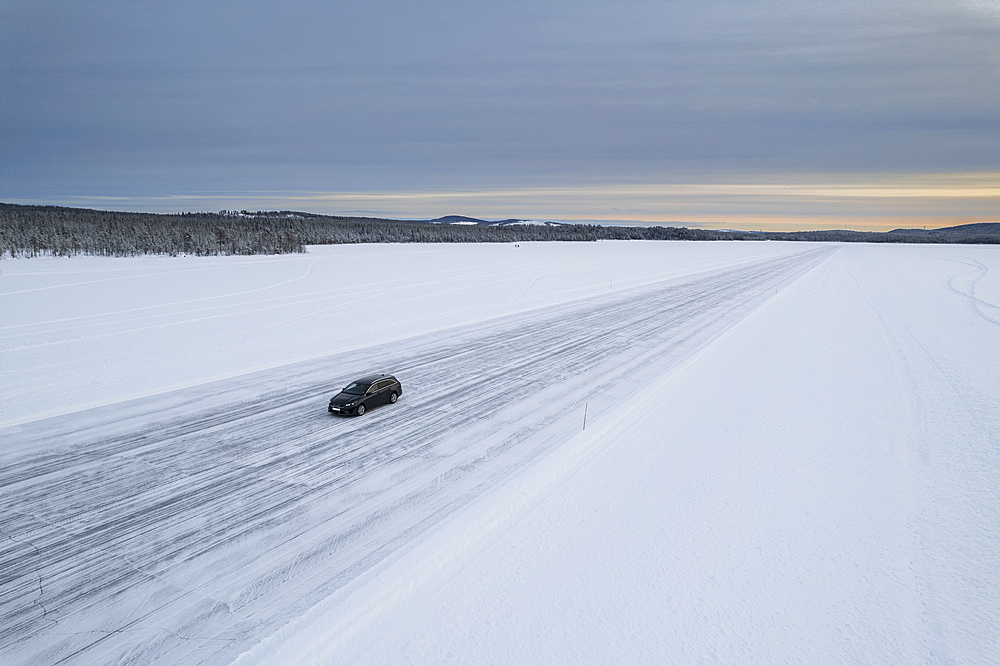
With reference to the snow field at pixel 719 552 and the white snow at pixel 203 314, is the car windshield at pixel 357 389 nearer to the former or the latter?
the snow field at pixel 719 552

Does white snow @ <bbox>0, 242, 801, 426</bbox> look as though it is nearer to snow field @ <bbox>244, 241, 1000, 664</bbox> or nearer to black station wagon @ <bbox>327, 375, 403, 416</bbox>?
black station wagon @ <bbox>327, 375, 403, 416</bbox>

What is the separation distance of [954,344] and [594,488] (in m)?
26.1

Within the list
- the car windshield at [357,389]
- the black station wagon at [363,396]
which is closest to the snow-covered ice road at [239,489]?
the black station wagon at [363,396]

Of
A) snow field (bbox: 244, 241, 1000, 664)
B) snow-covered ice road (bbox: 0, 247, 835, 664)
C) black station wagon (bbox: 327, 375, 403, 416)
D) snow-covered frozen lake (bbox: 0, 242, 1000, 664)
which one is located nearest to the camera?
snow field (bbox: 244, 241, 1000, 664)

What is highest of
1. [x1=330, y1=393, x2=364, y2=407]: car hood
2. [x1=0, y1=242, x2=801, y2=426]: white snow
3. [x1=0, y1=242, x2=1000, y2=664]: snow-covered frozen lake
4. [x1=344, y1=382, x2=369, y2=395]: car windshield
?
[x1=344, y1=382, x2=369, y2=395]: car windshield

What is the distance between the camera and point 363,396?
14742mm

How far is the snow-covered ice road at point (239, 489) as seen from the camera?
7.27 meters

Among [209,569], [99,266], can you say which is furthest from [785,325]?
[99,266]

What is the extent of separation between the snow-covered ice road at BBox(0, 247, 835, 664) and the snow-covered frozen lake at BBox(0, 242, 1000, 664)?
6 cm

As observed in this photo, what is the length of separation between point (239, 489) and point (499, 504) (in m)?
5.52

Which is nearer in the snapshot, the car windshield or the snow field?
the snow field

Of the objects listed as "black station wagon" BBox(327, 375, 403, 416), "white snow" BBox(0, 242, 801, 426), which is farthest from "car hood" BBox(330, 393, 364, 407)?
"white snow" BBox(0, 242, 801, 426)

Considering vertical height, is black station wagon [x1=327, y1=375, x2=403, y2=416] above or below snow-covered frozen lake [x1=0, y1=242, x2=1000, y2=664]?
above

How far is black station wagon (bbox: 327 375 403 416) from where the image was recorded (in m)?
14.6
